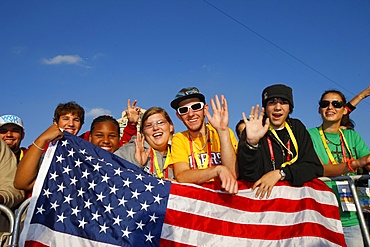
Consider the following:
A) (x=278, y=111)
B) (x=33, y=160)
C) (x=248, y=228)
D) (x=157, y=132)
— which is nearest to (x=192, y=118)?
(x=157, y=132)

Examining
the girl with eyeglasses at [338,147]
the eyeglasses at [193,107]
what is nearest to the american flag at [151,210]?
the girl with eyeglasses at [338,147]

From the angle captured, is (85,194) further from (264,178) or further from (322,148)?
(322,148)

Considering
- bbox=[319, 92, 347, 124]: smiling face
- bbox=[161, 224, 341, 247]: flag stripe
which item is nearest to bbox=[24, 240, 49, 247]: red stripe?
bbox=[161, 224, 341, 247]: flag stripe

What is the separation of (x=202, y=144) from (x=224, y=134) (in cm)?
69

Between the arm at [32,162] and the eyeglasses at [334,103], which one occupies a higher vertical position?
the eyeglasses at [334,103]

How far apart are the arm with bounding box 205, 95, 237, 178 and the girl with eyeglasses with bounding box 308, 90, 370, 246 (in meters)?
1.42

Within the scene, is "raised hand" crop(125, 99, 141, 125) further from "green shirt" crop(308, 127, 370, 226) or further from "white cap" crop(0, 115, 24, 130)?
"green shirt" crop(308, 127, 370, 226)

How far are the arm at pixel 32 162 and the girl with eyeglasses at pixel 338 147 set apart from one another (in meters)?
3.58

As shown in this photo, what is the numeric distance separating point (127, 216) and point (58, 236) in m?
0.77

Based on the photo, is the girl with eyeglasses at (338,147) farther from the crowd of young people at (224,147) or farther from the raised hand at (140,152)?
the raised hand at (140,152)

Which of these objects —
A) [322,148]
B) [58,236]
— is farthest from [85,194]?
[322,148]

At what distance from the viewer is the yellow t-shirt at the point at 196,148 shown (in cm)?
498

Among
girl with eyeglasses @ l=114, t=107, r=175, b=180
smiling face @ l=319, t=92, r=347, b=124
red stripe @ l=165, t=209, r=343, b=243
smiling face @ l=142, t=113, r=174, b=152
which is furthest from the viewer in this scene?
smiling face @ l=319, t=92, r=347, b=124

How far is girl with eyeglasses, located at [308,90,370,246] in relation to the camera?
4.91 meters
